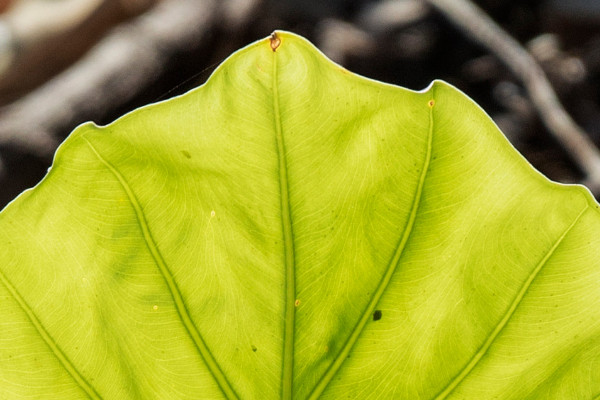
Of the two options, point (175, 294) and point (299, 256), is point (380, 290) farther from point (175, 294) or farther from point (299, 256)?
point (175, 294)

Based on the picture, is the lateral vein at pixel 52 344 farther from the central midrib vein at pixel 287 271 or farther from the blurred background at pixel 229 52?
the blurred background at pixel 229 52

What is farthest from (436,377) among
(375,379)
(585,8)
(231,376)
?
(585,8)

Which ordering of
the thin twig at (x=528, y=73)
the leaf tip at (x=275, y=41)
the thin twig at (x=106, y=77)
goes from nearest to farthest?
the leaf tip at (x=275, y=41)
the thin twig at (x=106, y=77)
the thin twig at (x=528, y=73)

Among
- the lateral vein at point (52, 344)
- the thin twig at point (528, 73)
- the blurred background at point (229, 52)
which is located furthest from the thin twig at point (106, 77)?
the lateral vein at point (52, 344)

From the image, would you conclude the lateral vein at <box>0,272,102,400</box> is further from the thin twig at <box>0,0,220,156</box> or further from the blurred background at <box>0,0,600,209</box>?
the thin twig at <box>0,0,220,156</box>

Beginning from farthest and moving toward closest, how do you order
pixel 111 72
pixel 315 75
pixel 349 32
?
pixel 349 32
pixel 111 72
pixel 315 75

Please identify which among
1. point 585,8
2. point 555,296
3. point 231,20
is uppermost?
point 585,8

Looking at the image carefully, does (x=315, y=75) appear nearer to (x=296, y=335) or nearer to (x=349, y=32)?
(x=296, y=335)
